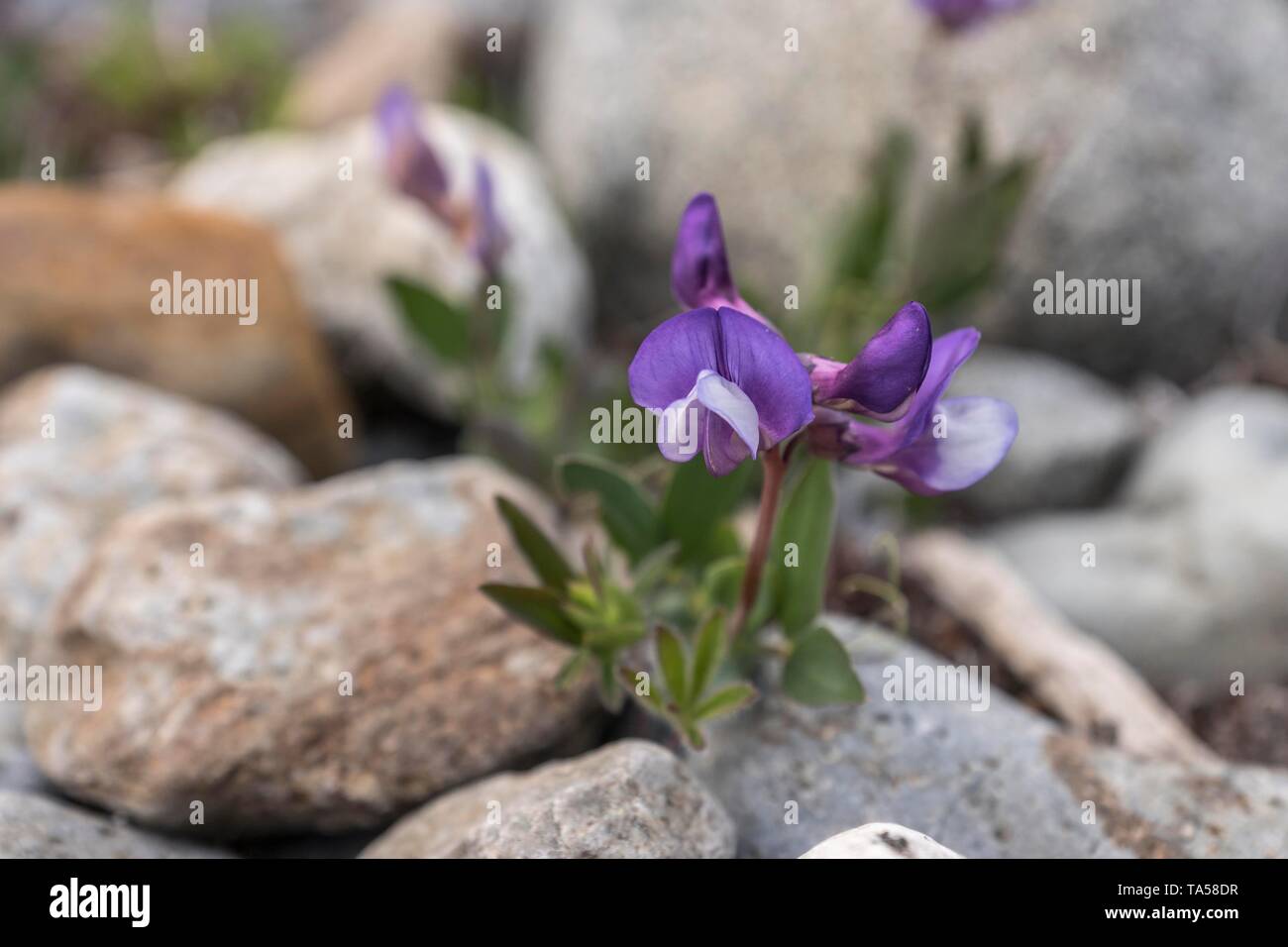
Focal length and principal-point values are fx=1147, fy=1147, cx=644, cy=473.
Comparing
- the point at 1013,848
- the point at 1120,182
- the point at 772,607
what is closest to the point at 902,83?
the point at 1120,182

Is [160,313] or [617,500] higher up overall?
[160,313]

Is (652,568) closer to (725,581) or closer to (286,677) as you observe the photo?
(725,581)

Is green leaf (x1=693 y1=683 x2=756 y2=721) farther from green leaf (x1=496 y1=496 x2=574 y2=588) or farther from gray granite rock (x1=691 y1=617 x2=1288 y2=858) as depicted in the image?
green leaf (x1=496 y1=496 x2=574 y2=588)

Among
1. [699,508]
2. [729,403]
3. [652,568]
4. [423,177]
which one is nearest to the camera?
[729,403]

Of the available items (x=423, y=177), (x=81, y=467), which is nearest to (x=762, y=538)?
(x=423, y=177)

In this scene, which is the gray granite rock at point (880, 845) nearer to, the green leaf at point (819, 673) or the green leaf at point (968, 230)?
the green leaf at point (819, 673)

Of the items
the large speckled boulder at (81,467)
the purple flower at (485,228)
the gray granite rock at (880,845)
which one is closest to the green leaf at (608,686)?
the gray granite rock at (880,845)

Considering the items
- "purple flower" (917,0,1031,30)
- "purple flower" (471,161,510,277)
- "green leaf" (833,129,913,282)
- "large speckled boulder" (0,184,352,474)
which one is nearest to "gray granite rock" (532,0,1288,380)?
"green leaf" (833,129,913,282)
